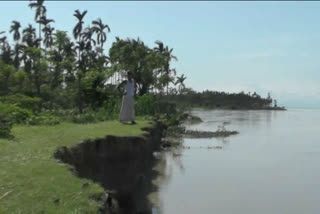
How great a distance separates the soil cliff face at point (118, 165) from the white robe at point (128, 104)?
6.54ft

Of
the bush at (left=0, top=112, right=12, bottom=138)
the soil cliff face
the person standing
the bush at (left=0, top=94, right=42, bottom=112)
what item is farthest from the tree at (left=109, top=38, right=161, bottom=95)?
the bush at (left=0, top=112, right=12, bottom=138)

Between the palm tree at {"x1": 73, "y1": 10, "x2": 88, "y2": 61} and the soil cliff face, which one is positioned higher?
the palm tree at {"x1": 73, "y1": 10, "x2": 88, "y2": 61}

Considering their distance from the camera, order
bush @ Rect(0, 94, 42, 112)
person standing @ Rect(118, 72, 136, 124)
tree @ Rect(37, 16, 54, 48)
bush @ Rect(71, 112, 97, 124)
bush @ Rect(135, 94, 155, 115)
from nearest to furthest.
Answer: person standing @ Rect(118, 72, 136, 124)
bush @ Rect(71, 112, 97, 124)
bush @ Rect(0, 94, 42, 112)
bush @ Rect(135, 94, 155, 115)
tree @ Rect(37, 16, 54, 48)

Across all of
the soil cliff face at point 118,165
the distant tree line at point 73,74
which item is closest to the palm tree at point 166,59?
Result: the distant tree line at point 73,74

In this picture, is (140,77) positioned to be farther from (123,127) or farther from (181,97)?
(181,97)

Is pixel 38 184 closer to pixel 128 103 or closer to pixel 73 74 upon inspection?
pixel 128 103

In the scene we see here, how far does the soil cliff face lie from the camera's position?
7.86 m

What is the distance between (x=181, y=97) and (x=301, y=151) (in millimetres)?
47226

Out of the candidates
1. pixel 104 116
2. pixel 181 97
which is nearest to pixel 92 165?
pixel 104 116

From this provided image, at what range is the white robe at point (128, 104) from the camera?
1270 centimetres

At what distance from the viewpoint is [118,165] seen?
944 centimetres

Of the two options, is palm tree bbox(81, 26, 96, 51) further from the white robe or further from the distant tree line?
the white robe

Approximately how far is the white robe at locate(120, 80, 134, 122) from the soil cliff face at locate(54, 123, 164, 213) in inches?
78.5

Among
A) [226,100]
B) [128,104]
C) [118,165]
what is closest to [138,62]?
[128,104]
